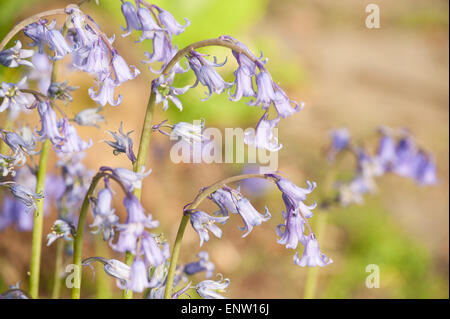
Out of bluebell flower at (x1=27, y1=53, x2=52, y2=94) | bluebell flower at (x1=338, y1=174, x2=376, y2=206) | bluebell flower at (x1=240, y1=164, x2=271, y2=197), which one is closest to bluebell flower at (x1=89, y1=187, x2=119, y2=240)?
bluebell flower at (x1=27, y1=53, x2=52, y2=94)

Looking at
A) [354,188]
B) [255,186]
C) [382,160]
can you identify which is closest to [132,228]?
[354,188]

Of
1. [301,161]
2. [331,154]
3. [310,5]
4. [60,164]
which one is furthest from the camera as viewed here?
[310,5]

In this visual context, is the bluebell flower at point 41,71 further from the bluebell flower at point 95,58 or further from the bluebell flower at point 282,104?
the bluebell flower at point 282,104

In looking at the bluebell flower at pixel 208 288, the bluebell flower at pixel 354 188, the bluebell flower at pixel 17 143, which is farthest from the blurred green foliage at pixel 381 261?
the bluebell flower at pixel 17 143

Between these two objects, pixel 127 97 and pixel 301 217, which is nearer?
pixel 301 217

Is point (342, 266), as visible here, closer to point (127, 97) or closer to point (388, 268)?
point (388, 268)
